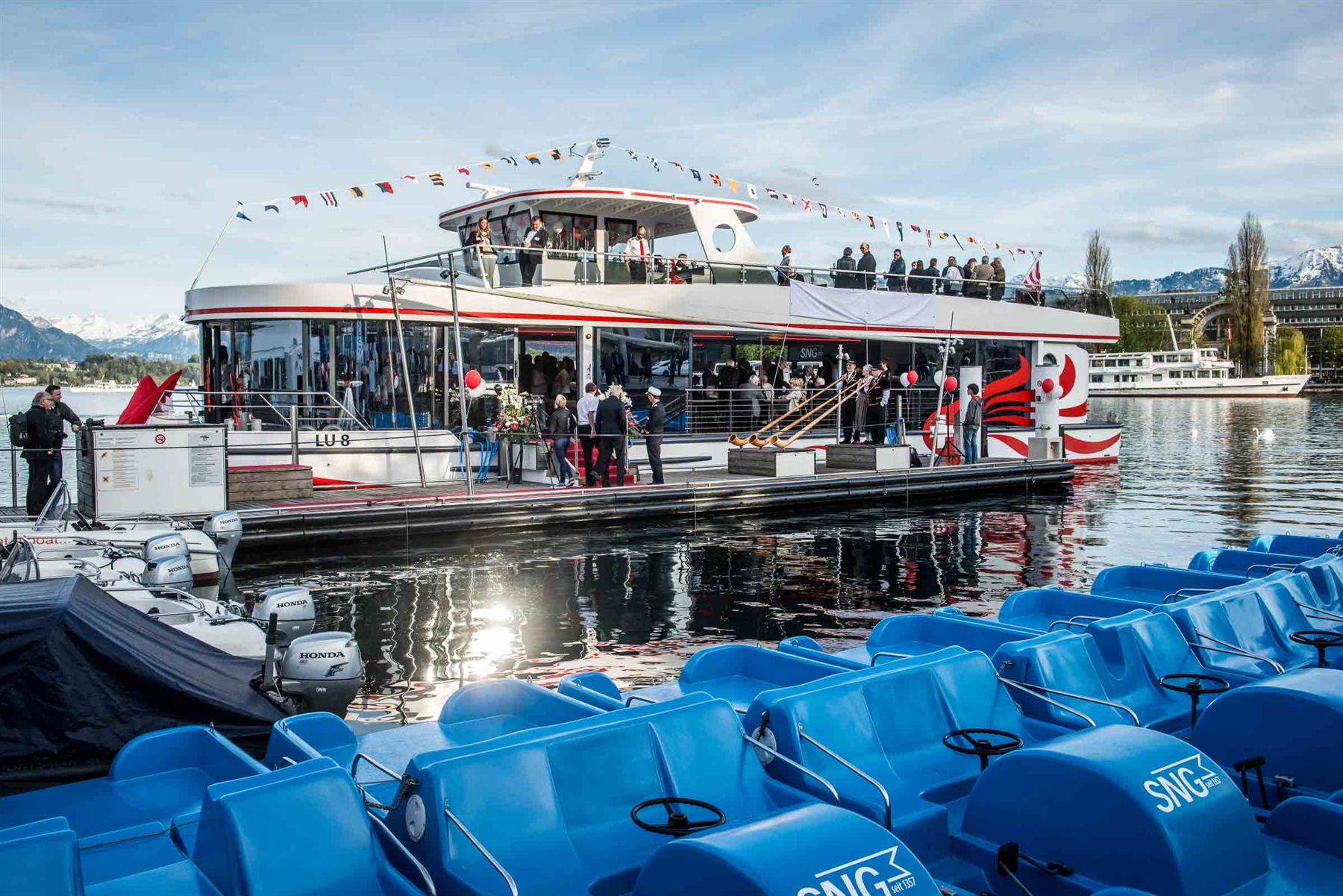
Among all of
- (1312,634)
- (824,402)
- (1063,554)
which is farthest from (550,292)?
(1312,634)

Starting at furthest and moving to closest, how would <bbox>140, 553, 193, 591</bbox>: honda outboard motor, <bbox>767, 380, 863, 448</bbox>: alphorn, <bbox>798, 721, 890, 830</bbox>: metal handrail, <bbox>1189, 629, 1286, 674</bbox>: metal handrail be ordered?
<bbox>767, 380, 863, 448</bbox>: alphorn, <bbox>140, 553, 193, 591</bbox>: honda outboard motor, <bbox>1189, 629, 1286, 674</bbox>: metal handrail, <bbox>798, 721, 890, 830</bbox>: metal handrail

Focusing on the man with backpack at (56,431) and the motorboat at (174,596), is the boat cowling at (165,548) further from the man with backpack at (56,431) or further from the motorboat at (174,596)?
the man with backpack at (56,431)

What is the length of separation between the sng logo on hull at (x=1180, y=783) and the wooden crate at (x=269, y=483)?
45.0ft

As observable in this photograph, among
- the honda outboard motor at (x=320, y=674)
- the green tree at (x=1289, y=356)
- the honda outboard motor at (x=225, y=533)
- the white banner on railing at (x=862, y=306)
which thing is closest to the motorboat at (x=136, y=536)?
the honda outboard motor at (x=225, y=533)

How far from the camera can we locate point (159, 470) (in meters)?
13.2

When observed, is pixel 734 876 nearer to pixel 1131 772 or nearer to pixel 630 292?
pixel 1131 772

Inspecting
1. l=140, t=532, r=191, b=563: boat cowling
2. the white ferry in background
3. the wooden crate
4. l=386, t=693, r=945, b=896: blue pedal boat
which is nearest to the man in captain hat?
the wooden crate

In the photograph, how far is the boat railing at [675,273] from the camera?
19.5 metres

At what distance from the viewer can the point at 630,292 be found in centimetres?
1964

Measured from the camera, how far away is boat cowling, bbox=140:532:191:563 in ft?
31.9

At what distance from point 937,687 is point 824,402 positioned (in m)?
17.6

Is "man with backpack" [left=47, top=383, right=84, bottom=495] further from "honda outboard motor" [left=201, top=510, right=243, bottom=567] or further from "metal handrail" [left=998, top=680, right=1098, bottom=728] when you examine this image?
"metal handrail" [left=998, top=680, right=1098, bottom=728]

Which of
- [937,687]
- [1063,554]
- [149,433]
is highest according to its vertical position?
[149,433]

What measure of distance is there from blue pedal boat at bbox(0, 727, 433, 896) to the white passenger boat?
10924mm
